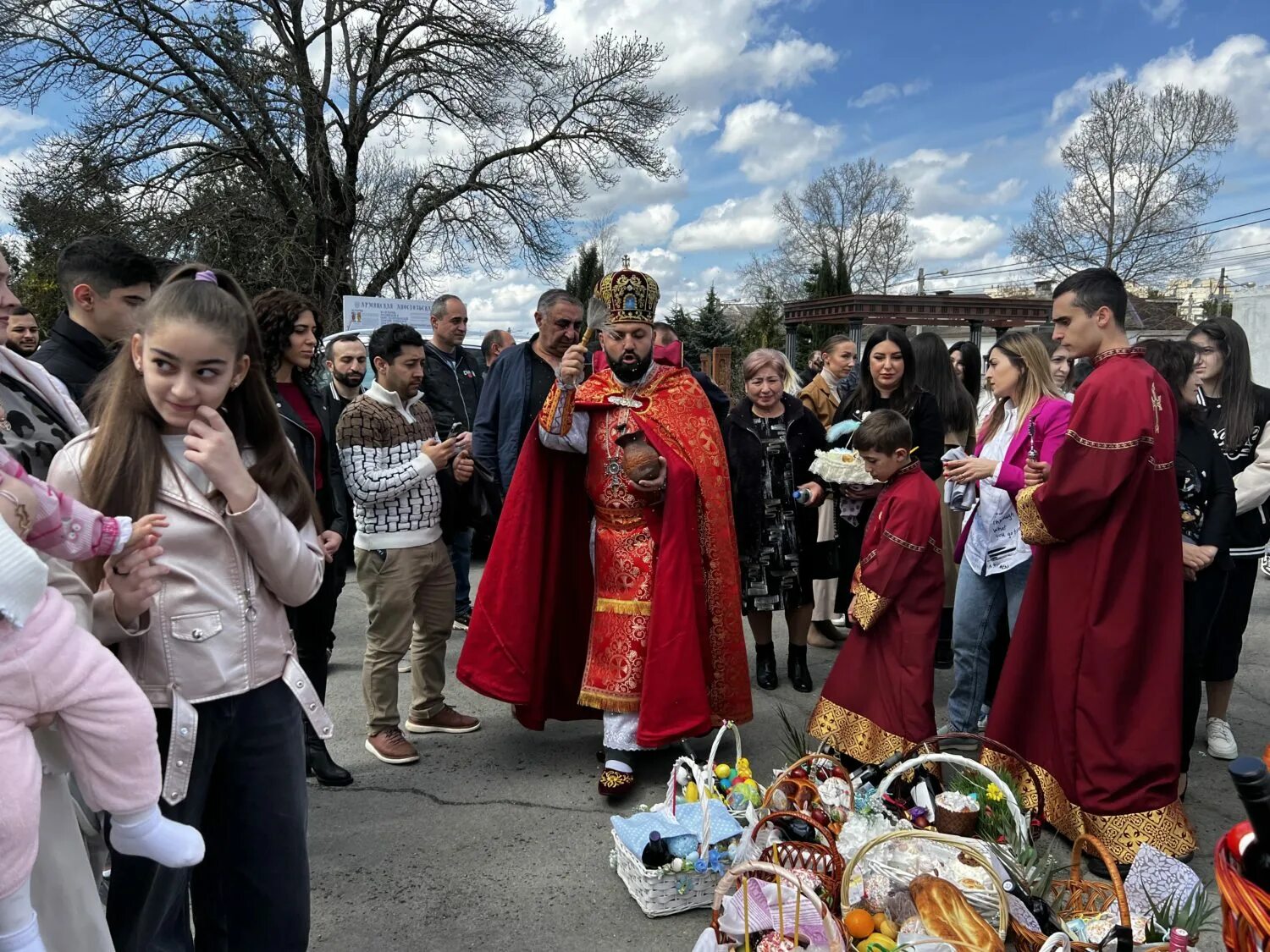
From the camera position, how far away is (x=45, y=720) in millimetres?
1418

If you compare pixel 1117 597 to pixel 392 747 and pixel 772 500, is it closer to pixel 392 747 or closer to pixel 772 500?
pixel 772 500

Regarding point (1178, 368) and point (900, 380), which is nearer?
point (1178, 368)

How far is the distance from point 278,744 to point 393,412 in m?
2.17

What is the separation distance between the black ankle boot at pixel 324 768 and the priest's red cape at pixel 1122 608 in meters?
3.00

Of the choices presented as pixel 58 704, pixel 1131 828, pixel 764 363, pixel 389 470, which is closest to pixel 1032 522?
pixel 1131 828

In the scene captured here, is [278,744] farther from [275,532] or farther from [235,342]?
[235,342]

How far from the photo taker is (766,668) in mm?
5094

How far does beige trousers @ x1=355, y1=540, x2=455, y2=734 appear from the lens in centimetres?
394

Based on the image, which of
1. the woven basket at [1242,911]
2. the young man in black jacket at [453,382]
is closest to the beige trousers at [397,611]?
the young man in black jacket at [453,382]

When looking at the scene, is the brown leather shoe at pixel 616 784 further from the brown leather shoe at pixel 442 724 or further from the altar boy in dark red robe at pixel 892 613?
the brown leather shoe at pixel 442 724

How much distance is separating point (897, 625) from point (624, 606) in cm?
116

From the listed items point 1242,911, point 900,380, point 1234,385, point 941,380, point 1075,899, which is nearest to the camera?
point 1242,911

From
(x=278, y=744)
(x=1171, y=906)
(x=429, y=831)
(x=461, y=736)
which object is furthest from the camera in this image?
(x=461, y=736)

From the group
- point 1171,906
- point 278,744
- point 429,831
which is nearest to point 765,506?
point 429,831
